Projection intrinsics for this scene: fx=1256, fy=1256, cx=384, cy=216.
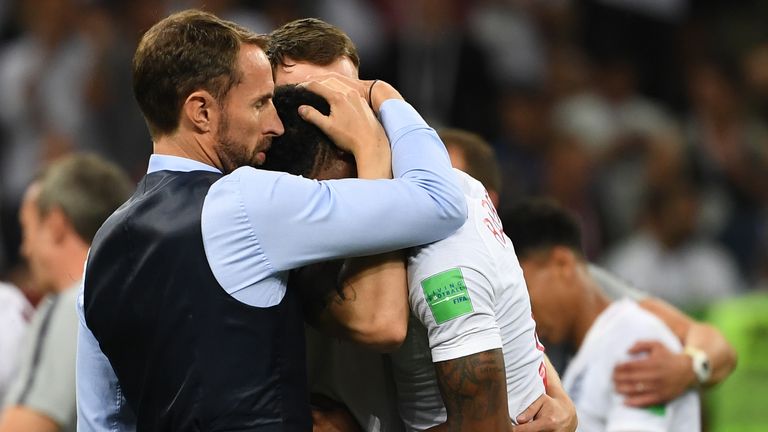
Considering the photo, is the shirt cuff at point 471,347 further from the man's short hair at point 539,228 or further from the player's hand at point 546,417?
the man's short hair at point 539,228

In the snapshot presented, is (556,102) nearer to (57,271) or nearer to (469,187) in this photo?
(57,271)

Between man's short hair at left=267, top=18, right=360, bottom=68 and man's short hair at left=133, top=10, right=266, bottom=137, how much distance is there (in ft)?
1.35

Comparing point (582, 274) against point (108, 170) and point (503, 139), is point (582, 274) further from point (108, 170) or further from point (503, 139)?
point (503, 139)

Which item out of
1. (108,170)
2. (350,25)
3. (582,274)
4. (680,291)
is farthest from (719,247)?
(108,170)

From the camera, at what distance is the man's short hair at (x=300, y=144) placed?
3.16 meters

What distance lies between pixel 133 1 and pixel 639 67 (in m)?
3.94

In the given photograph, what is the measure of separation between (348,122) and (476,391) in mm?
727

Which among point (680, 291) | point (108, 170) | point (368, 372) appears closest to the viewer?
point (368, 372)

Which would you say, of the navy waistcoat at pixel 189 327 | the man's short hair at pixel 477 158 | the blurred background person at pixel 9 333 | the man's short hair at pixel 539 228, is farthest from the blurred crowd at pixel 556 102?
the navy waistcoat at pixel 189 327

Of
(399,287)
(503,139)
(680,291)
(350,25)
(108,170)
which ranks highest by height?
(399,287)

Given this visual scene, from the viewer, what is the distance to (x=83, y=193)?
15.6 ft

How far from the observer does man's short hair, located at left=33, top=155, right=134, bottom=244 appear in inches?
186

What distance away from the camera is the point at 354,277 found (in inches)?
119

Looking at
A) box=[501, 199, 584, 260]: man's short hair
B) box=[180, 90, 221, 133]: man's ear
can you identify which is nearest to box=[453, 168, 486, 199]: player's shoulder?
box=[180, 90, 221, 133]: man's ear
